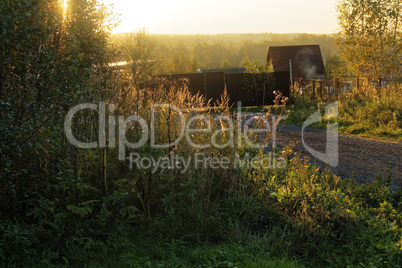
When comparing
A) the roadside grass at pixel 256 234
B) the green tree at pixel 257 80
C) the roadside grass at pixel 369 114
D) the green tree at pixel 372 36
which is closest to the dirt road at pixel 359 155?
the roadside grass at pixel 369 114

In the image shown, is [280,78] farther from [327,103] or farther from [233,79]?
[327,103]

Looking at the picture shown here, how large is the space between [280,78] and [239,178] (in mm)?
15478

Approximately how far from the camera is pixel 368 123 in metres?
10.8

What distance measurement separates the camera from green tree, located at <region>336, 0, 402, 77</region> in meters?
22.8

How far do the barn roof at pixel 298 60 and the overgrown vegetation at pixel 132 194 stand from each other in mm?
32806

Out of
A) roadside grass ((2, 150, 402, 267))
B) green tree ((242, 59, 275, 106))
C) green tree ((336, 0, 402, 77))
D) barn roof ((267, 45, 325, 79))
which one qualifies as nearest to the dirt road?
roadside grass ((2, 150, 402, 267))

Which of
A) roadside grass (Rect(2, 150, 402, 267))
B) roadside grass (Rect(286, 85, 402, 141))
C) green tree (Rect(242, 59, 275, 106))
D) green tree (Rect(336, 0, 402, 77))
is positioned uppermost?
green tree (Rect(336, 0, 402, 77))

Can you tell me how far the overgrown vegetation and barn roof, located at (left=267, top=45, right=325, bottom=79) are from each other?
32.8 metres

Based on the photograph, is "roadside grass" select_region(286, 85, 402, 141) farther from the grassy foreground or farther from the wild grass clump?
the grassy foreground

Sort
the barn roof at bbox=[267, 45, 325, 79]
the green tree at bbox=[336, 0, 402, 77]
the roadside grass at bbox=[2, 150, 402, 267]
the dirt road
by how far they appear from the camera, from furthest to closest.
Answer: the barn roof at bbox=[267, 45, 325, 79], the green tree at bbox=[336, 0, 402, 77], the dirt road, the roadside grass at bbox=[2, 150, 402, 267]

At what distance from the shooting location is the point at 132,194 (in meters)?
4.28

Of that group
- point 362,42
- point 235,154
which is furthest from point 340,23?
point 235,154

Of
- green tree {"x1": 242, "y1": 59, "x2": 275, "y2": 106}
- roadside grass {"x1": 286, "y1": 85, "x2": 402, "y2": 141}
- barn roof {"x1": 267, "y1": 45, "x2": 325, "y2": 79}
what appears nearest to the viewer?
roadside grass {"x1": 286, "y1": 85, "x2": 402, "y2": 141}

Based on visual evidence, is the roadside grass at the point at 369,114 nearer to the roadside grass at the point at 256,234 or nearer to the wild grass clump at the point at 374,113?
the wild grass clump at the point at 374,113
